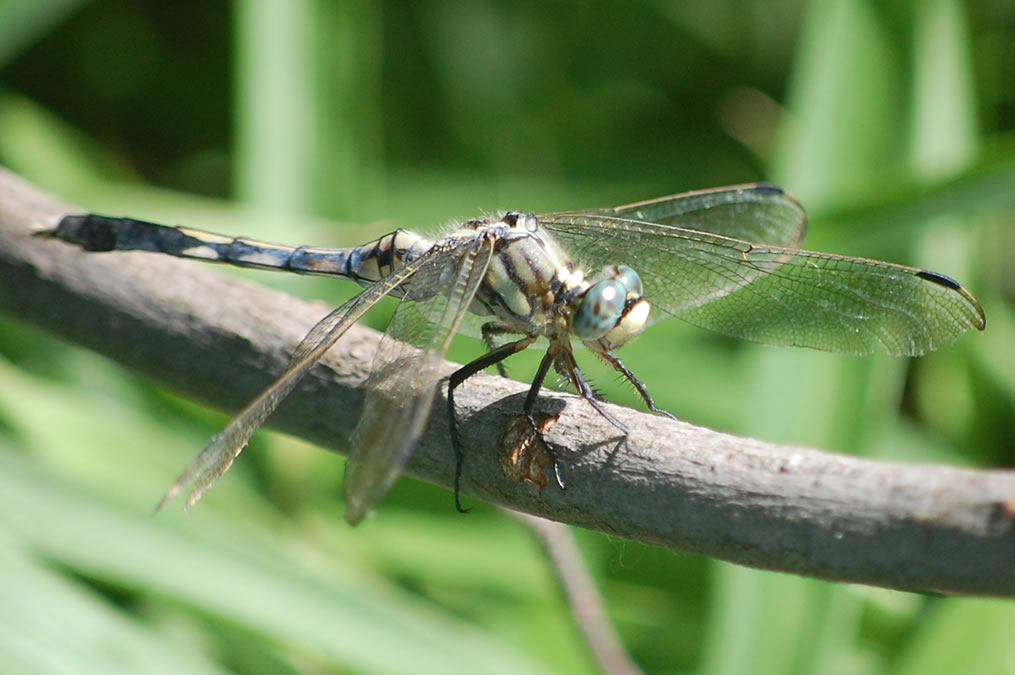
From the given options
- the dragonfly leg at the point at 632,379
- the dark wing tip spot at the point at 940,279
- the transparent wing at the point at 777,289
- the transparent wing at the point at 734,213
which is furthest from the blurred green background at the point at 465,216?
the dark wing tip spot at the point at 940,279

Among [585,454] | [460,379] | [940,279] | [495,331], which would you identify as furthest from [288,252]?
[940,279]

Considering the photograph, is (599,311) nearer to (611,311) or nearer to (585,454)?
(611,311)

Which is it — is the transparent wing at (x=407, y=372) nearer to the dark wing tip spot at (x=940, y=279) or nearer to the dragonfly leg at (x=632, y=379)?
the dragonfly leg at (x=632, y=379)

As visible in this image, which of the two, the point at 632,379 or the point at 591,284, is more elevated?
the point at 591,284

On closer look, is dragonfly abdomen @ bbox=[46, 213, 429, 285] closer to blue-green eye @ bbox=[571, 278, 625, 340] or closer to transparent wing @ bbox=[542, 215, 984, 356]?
transparent wing @ bbox=[542, 215, 984, 356]

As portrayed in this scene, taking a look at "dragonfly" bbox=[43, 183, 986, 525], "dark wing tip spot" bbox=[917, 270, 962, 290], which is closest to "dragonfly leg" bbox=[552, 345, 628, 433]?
"dragonfly" bbox=[43, 183, 986, 525]

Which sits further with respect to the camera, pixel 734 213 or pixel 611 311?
pixel 734 213

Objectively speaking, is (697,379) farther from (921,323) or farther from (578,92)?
(578,92)
